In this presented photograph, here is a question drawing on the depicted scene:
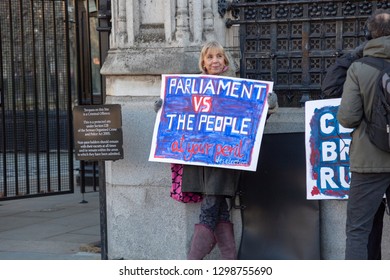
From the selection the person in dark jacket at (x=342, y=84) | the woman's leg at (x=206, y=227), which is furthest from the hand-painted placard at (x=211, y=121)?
the person in dark jacket at (x=342, y=84)

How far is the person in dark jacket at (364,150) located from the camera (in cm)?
543

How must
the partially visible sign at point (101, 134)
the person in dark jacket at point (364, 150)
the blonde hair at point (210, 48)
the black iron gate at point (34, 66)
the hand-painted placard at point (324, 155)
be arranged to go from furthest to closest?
the black iron gate at point (34, 66) < the partially visible sign at point (101, 134) < the hand-painted placard at point (324, 155) < the blonde hair at point (210, 48) < the person in dark jacket at point (364, 150)

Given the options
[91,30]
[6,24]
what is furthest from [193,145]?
[91,30]

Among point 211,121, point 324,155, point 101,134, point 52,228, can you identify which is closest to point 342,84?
point 324,155

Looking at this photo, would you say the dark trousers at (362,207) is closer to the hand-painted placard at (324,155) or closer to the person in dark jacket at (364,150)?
the person in dark jacket at (364,150)

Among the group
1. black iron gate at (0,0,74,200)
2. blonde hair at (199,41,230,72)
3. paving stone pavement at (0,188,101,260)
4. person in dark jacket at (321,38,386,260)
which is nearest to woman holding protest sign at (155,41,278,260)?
blonde hair at (199,41,230,72)

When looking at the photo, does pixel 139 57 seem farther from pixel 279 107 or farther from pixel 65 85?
pixel 65 85

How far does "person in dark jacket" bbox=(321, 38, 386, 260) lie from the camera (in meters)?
5.91

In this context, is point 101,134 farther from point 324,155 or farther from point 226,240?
point 324,155

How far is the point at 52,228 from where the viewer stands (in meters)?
9.00

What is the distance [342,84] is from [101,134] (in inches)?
78.2

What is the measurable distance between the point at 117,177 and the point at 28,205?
4.00 meters

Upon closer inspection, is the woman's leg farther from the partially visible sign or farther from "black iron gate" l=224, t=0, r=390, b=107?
"black iron gate" l=224, t=0, r=390, b=107

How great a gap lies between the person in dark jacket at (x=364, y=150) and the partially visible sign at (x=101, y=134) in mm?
1965
